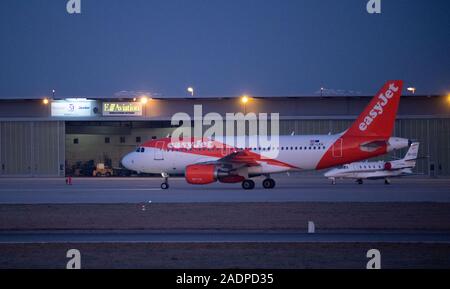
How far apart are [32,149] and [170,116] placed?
12.2 metres

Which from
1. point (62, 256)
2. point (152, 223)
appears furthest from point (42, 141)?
point (62, 256)

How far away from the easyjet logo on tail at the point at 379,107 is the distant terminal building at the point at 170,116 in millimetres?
13304

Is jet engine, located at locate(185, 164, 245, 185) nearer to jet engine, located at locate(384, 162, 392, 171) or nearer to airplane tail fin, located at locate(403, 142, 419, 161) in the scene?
jet engine, located at locate(384, 162, 392, 171)

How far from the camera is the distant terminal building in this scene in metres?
49.8

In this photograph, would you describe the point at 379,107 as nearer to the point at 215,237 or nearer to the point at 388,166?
the point at 388,166

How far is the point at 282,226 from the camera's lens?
59.0ft

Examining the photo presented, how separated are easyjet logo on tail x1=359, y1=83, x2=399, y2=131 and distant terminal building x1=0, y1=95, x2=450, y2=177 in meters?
13.3

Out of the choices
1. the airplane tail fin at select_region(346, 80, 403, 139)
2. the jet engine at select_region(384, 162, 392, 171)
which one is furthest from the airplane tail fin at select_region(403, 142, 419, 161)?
the airplane tail fin at select_region(346, 80, 403, 139)

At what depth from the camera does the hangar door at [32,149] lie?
5278 cm

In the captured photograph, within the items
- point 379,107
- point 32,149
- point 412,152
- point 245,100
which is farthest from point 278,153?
point 32,149

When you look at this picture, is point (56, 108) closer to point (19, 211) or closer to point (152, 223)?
point (19, 211)

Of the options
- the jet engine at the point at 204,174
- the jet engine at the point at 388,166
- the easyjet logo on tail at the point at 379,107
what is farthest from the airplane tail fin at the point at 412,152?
the jet engine at the point at 204,174

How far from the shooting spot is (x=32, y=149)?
2082 inches
